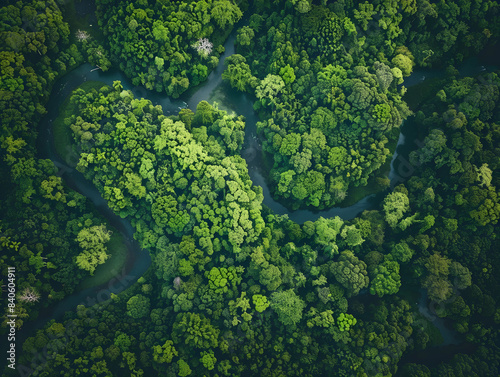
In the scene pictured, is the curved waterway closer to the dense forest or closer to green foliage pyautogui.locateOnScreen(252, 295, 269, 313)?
the dense forest

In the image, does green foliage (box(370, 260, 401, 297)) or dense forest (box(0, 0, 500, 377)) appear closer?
dense forest (box(0, 0, 500, 377))

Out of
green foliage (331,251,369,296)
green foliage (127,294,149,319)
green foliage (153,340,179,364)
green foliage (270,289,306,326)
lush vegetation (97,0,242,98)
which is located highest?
lush vegetation (97,0,242,98)

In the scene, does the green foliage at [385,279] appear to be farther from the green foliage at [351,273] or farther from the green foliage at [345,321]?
the green foliage at [345,321]

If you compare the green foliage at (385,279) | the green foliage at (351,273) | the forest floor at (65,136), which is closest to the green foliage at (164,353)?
the green foliage at (351,273)

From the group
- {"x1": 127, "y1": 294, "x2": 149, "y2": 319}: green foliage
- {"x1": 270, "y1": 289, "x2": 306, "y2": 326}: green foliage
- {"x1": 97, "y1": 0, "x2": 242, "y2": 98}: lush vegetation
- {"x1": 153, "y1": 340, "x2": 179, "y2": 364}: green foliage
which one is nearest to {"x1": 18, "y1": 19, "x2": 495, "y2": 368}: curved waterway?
{"x1": 97, "y1": 0, "x2": 242, "y2": 98}: lush vegetation

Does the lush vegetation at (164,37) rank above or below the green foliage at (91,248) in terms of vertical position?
above

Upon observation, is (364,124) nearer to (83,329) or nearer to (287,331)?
(287,331)

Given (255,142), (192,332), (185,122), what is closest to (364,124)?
(255,142)
